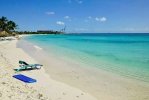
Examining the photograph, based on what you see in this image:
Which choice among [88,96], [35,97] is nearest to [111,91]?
[88,96]

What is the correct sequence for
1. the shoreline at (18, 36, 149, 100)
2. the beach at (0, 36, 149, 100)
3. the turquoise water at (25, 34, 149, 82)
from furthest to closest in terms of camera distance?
the turquoise water at (25, 34, 149, 82) → the shoreline at (18, 36, 149, 100) → the beach at (0, 36, 149, 100)

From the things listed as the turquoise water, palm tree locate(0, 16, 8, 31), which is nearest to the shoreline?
the turquoise water

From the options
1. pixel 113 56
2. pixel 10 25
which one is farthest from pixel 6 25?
pixel 113 56

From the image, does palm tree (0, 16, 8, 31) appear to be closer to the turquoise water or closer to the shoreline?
the turquoise water

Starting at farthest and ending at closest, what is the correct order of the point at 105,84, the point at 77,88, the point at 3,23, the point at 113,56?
1. the point at 3,23
2. the point at 113,56
3. the point at 105,84
4. the point at 77,88

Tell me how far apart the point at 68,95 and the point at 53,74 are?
424 cm

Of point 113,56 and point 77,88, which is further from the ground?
point 77,88

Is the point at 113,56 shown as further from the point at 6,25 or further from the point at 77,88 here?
Result: the point at 6,25

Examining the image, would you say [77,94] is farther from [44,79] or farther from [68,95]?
[44,79]

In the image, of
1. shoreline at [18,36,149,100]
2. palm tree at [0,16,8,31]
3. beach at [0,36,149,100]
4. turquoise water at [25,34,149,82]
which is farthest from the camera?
palm tree at [0,16,8,31]

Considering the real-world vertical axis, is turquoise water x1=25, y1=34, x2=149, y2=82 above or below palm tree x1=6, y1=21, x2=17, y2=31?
below

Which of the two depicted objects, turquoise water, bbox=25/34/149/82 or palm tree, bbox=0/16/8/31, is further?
palm tree, bbox=0/16/8/31

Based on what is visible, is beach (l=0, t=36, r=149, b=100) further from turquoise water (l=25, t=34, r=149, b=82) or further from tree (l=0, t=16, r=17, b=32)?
tree (l=0, t=16, r=17, b=32)

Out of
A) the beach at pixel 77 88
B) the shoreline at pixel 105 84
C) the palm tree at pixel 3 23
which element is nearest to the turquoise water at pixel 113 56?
the shoreline at pixel 105 84
